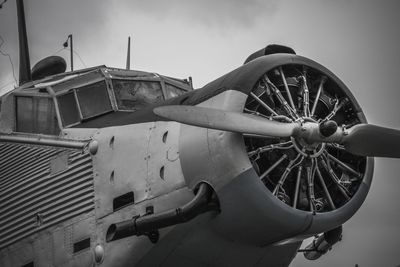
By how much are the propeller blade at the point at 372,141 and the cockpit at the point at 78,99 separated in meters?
4.38

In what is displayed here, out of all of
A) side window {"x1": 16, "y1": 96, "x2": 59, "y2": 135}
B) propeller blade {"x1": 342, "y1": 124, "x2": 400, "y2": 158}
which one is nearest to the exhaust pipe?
propeller blade {"x1": 342, "y1": 124, "x2": 400, "y2": 158}

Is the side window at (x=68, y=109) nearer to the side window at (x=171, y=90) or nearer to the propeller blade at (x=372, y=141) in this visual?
A: the side window at (x=171, y=90)

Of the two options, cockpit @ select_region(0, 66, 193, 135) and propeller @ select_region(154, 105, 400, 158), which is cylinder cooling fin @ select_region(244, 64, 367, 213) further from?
cockpit @ select_region(0, 66, 193, 135)

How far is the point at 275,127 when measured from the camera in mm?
9414

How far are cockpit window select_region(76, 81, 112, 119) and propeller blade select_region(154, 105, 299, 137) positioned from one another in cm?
340

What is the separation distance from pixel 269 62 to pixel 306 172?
1.67 meters

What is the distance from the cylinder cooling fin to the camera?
384 inches

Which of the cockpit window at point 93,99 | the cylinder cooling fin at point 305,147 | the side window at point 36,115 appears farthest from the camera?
the side window at point 36,115

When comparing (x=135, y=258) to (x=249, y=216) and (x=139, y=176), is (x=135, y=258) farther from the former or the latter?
(x=249, y=216)

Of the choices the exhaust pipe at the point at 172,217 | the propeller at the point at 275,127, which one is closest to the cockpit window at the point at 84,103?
the exhaust pipe at the point at 172,217

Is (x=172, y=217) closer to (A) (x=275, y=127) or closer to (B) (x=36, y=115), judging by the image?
(A) (x=275, y=127)

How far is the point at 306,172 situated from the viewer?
32.3ft

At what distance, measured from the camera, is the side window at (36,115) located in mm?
13046

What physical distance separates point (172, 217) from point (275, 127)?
184 cm
